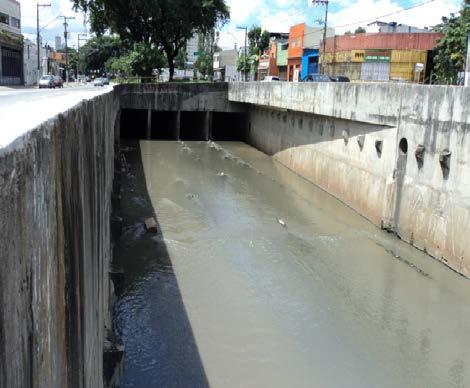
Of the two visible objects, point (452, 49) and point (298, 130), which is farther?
point (452, 49)

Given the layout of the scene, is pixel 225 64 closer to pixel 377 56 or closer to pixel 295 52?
pixel 295 52

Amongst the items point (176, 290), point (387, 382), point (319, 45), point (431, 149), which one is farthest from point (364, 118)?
point (319, 45)

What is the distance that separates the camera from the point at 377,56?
52.0 meters

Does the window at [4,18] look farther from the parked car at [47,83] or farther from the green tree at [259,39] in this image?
the green tree at [259,39]

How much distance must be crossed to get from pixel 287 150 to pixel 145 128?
16741 millimetres

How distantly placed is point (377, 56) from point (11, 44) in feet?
112

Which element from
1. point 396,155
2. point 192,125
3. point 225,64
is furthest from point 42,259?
point 225,64

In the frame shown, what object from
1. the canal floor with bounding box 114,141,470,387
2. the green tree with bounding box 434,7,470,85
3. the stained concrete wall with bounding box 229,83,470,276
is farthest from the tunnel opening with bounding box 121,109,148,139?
the canal floor with bounding box 114,141,470,387

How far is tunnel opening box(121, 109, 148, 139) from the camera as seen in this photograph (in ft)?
148

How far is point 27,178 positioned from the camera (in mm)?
2104

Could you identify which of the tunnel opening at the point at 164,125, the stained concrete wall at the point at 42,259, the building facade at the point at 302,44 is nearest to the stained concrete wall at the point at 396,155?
the stained concrete wall at the point at 42,259

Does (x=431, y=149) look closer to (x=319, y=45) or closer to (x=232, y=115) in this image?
(x=232, y=115)

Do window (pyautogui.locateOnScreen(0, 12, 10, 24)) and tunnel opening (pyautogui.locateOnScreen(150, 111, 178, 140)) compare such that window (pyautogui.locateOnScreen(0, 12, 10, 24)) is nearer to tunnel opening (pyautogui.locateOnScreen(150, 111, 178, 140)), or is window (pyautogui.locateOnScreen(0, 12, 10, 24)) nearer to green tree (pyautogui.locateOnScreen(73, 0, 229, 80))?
green tree (pyautogui.locateOnScreen(73, 0, 229, 80))

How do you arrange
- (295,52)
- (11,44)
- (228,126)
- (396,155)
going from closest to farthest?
1. (396,155)
2. (228,126)
3. (11,44)
4. (295,52)
